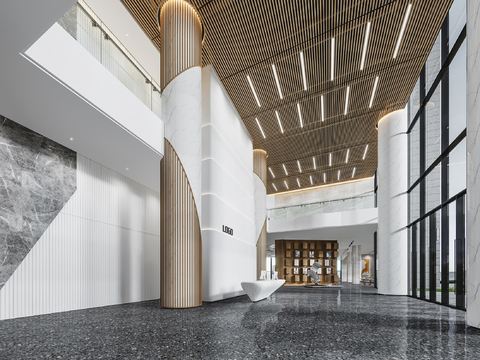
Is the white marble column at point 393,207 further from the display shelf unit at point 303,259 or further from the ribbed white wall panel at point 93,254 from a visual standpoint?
the display shelf unit at point 303,259

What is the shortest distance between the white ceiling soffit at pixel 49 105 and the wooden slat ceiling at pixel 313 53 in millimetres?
3447

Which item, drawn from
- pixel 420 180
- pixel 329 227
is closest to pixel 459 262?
pixel 420 180

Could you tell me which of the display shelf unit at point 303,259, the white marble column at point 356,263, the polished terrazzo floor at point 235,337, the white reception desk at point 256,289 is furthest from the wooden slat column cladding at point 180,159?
the white marble column at point 356,263

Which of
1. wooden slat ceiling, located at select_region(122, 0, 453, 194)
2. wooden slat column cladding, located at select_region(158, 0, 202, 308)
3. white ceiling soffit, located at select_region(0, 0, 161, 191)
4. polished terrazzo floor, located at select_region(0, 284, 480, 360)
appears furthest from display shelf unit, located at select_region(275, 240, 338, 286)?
polished terrazzo floor, located at select_region(0, 284, 480, 360)

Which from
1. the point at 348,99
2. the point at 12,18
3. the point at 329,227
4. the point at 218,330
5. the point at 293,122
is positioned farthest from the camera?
the point at 329,227

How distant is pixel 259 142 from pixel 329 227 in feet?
24.0

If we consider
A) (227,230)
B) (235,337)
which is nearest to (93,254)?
(227,230)

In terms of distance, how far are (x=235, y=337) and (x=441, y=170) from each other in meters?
7.83

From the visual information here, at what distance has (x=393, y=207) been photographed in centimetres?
1505

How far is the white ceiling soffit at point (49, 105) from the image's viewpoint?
16.0 ft

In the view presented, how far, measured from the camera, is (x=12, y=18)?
485cm

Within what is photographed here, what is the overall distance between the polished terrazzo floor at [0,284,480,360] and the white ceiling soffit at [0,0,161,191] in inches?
143

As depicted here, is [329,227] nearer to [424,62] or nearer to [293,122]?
[293,122]

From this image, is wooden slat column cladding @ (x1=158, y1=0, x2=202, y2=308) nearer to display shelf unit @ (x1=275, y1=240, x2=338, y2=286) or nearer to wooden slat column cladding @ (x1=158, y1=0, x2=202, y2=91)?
wooden slat column cladding @ (x1=158, y1=0, x2=202, y2=91)
